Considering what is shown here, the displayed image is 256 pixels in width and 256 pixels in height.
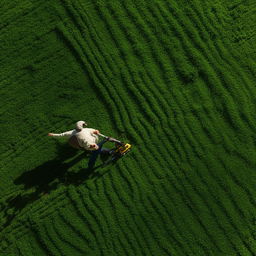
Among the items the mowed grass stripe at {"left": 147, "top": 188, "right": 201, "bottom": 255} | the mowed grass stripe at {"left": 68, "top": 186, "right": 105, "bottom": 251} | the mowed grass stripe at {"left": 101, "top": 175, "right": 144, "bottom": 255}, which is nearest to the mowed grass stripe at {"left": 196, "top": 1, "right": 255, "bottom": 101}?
the mowed grass stripe at {"left": 147, "top": 188, "right": 201, "bottom": 255}

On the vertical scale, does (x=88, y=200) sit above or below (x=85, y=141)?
below

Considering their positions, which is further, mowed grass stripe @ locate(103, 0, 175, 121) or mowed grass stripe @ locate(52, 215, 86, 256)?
mowed grass stripe @ locate(103, 0, 175, 121)

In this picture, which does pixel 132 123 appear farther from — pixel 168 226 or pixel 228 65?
pixel 228 65

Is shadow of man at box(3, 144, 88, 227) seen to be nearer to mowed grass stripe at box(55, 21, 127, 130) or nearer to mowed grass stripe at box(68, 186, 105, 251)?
mowed grass stripe at box(68, 186, 105, 251)

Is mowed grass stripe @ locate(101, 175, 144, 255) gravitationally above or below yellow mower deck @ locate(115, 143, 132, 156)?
below

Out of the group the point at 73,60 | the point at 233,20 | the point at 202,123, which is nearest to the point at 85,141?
the point at 73,60

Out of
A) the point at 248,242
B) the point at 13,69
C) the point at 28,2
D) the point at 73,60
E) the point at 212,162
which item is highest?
the point at 28,2

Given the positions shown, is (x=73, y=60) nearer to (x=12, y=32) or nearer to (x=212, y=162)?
(x=12, y=32)

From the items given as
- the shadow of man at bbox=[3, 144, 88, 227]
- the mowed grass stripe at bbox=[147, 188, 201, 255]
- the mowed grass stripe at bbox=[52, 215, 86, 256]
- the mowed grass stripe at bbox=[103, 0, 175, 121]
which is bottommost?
the mowed grass stripe at bbox=[147, 188, 201, 255]

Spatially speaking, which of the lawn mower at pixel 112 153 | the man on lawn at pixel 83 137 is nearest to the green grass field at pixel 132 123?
the lawn mower at pixel 112 153
